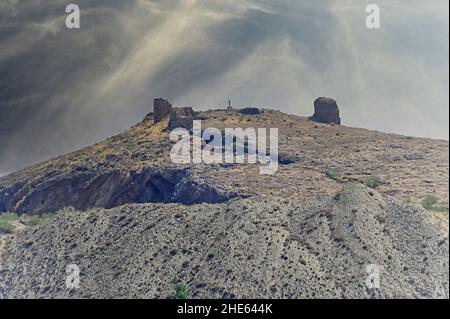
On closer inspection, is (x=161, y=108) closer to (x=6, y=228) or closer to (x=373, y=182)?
(x=6, y=228)

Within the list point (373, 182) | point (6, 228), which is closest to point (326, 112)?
point (373, 182)

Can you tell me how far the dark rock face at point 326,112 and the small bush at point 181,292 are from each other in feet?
240

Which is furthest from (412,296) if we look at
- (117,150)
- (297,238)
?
(117,150)

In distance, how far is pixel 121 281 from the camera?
4988 inches

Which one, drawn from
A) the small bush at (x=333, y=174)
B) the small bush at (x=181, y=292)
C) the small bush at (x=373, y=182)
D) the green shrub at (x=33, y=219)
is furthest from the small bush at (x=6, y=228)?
the small bush at (x=373, y=182)

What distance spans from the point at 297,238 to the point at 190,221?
1472 centimetres

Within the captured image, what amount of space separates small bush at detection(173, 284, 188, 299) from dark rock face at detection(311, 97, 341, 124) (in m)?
73.3

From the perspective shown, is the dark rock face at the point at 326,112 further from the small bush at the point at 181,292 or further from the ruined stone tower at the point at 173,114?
the small bush at the point at 181,292

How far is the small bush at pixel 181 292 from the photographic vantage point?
394ft

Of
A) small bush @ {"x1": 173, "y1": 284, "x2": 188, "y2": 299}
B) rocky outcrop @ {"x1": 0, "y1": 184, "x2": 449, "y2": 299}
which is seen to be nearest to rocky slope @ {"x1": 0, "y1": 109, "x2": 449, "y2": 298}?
rocky outcrop @ {"x1": 0, "y1": 184, "x2": 449, "y2": 299}

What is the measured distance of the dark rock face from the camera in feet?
627

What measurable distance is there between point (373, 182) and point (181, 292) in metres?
37.1

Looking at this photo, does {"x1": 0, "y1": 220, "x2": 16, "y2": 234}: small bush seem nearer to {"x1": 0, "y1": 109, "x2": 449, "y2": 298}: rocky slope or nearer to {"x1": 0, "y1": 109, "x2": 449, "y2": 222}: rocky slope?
{"x1": 0, "y1": 109, "x2": 449, "y2": 298}: rocky slope
